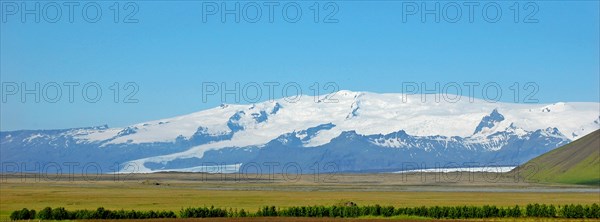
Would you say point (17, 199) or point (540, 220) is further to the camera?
point (17, 199)

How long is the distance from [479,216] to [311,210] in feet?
62.9

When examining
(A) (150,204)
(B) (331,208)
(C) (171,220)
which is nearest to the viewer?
(C) (171,220)

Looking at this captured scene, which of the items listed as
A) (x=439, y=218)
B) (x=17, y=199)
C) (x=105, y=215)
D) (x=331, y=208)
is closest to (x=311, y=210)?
(x=331, y=208)

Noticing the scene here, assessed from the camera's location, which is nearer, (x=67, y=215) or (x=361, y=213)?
(x=67, y=215)

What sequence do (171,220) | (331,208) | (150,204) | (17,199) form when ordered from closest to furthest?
(171,220)
(331,208)
(150,204)
(17,199)

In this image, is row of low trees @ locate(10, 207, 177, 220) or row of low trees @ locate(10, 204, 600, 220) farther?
row of low trees @ locate(10, 204, 600, 220)

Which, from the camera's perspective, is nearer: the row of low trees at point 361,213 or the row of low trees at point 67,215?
the row of low trees at point 67,215

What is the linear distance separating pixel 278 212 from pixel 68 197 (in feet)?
222

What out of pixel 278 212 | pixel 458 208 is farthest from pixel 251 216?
pixel 458 208

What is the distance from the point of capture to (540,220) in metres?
114

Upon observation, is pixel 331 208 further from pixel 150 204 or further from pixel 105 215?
pixel 150 204

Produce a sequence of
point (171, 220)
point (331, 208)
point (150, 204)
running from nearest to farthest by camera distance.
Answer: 1. point (171, 220)
2. point (331, 208)
3. point (150, 204)

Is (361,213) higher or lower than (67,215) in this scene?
lower

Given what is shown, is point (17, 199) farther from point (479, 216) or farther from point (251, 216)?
point (479, 216)
